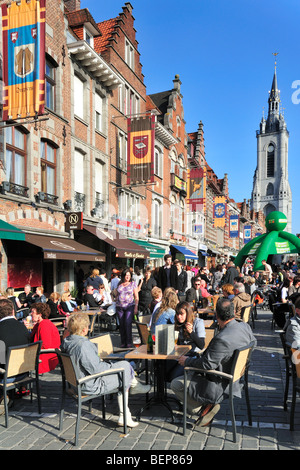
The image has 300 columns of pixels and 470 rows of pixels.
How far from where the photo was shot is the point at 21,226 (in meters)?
11.3

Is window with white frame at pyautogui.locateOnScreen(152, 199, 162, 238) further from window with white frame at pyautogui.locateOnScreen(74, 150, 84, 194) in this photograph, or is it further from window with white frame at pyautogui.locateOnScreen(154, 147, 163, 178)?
window with white frame at pyautogui.locateOnScreen(74, 150, 84, 194)

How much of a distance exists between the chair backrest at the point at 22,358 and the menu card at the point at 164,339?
1.50m

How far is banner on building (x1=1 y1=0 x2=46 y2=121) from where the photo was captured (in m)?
9.65

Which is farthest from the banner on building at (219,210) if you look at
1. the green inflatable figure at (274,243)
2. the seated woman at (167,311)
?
the seated woman at (167,311)

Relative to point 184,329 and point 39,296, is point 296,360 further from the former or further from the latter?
point 39,296

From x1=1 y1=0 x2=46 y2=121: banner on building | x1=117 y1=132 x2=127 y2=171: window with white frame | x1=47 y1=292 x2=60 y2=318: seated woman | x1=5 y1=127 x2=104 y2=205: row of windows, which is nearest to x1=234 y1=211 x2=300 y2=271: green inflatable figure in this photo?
x1=117 y1=132 x2=127 y2=171: window with white frame

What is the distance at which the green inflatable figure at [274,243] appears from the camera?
18500mm

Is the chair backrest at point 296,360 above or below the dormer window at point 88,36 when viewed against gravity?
below

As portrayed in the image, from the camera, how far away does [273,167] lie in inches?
4370

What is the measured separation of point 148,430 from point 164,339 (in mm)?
993

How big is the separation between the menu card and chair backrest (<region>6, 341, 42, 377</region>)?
1.50 m

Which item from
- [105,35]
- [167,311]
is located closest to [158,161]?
[105,35]

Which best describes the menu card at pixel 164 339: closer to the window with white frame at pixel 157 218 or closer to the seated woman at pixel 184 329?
the seated woman at pixel 184 329

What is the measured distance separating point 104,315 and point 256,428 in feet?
22.5
